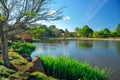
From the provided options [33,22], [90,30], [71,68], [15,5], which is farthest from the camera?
[90,30]

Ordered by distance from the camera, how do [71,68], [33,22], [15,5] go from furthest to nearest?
[71,68]
[33,22]
[15,5]

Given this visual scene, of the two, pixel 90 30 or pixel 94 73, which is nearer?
pixel 94 73

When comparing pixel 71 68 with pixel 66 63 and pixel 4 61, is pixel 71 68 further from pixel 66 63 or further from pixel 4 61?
pixel 4 61

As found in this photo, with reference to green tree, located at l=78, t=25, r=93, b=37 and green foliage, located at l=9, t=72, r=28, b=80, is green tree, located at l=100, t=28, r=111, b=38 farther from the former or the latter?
green foliage, located at l=9, t=72, r=28, b=80

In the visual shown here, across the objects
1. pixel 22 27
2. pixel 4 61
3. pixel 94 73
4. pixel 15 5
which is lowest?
pixel 94 73

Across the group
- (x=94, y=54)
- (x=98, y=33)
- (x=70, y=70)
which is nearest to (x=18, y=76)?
(x=70, y=70)

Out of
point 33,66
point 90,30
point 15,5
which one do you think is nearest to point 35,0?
point 15,5

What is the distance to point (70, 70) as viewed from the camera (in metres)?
11.7

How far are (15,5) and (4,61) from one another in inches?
104

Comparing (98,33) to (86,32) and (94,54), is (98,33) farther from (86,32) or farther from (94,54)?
(94,54)

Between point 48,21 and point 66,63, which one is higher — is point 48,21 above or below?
above

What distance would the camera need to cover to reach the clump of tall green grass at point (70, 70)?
11094 mm

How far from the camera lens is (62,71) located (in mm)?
11961

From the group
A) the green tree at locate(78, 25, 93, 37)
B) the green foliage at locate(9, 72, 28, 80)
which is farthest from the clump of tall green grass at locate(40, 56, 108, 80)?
the green tree at locate(78, 25, 93, 37)
